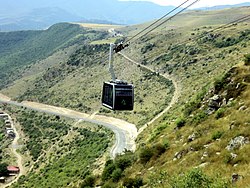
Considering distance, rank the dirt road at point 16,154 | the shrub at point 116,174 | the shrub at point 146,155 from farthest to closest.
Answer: the dirt road at point 16,154
the shrub at point 116,174
the shrub at point 146,155

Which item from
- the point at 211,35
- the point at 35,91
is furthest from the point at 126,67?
the point at 35,91

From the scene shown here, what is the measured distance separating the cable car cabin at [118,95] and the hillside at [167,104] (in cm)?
487

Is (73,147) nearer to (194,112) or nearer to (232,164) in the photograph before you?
(194,112)

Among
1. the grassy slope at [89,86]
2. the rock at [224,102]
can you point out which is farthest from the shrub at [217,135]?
the grassy slope at [89,86]

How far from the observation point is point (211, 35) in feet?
453

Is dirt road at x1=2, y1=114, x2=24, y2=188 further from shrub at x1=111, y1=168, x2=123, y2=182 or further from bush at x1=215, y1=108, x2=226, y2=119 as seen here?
bush at x1=215, y1=108, x2=226, y2=119

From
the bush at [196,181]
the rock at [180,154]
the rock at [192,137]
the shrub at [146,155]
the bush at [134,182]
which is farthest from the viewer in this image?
→ the shrub at [146,155]

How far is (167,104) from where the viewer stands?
9125cm

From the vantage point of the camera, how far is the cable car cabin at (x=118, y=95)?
3723 cm

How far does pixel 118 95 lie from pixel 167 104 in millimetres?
54878

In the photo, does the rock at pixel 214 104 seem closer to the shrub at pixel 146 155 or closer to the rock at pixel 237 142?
the shrub at pixel 146 155

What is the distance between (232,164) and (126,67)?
118m

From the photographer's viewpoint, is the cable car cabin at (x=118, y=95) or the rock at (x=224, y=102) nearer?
the cable car cabin at (x=118, y=95)

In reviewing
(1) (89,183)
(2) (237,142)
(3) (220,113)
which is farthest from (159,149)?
(2) (237,142)
